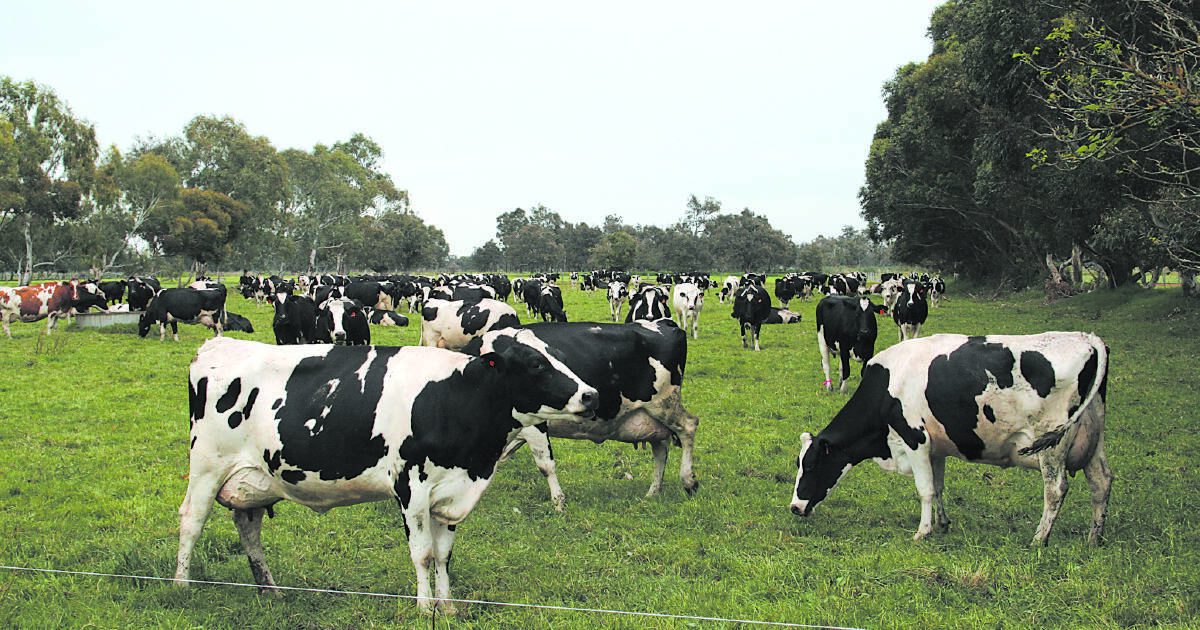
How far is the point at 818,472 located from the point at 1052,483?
1.93 metres

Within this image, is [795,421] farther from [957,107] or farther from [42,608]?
[957,107]

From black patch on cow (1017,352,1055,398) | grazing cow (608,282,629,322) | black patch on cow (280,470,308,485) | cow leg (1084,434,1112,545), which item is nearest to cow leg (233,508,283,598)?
black patch on cow (280,470,308,485)

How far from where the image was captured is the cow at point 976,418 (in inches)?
224

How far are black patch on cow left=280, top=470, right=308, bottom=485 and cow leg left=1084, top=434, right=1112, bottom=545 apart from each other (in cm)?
633

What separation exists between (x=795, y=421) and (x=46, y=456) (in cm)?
1055

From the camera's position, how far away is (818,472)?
6645mm

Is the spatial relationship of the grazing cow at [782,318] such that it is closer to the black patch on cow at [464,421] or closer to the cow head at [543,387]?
the cow head at [543,387]

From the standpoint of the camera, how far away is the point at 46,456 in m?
8.52

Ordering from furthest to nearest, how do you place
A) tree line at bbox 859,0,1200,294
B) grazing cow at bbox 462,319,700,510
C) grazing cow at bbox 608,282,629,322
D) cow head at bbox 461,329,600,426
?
grazing cow at bbox 608,282,629,322
tree line at bbox 859,0,1200,294
grazing cow at bbox 462,319,700,510
cow head at bbox 461,329,600,426

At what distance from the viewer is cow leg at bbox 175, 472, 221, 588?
15.7 feet

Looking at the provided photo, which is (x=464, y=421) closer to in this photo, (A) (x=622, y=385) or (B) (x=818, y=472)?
(A) (x=622, y=385)

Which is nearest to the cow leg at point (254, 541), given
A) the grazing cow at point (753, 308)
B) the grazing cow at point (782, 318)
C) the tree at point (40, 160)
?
the grazing cow at point (753, 308)

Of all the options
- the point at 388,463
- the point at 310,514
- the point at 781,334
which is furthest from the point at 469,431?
the point at 781,334

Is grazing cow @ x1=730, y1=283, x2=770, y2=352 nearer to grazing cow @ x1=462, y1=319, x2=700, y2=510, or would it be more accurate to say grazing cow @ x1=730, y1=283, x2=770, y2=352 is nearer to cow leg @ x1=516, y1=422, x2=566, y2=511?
grazing cow @ x1=462, y1=319, x2=700, y2=510
